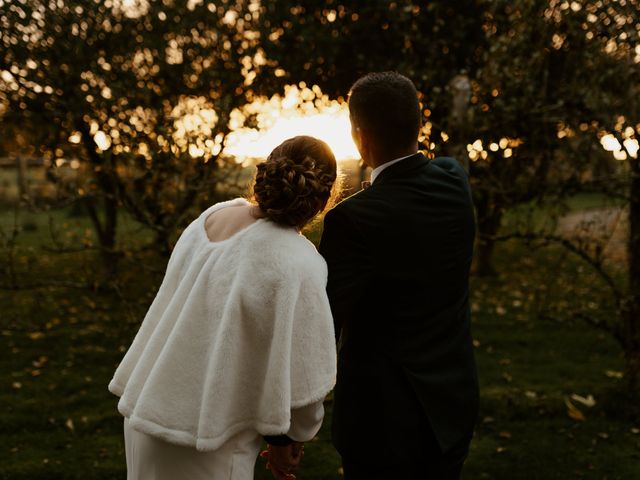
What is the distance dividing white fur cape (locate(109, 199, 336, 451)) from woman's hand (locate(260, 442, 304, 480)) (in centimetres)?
20

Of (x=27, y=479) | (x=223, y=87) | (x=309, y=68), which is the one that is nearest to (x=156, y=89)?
(x=223, y=87)

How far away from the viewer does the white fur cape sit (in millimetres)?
2193

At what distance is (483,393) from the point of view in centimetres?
629

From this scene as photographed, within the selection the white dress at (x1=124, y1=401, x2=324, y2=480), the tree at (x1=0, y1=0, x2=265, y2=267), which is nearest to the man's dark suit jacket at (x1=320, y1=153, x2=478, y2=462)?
the white dress at (x1=124, y1=401, x2=324, y2=480)

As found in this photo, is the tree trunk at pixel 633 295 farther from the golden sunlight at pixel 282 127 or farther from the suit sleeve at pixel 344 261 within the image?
the suit sleeve at pixel 344 261

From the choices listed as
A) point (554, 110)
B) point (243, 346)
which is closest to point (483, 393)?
point (554, 110)

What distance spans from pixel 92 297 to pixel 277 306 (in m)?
8.79

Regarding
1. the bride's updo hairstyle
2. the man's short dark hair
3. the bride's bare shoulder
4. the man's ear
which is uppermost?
the man's short dark hair

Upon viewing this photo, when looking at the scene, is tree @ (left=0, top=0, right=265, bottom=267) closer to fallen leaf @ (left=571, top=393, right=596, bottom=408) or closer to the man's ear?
the man's ear

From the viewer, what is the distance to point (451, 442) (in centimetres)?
249

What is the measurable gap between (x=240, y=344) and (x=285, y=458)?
534mm

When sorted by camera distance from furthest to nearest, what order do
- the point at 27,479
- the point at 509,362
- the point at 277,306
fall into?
1. the point at 509,362
2. the point at 27,479
3. the point at 277,306

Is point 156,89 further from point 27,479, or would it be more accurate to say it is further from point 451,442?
point 451,442

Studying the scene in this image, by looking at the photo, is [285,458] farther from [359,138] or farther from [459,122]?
[459,122]
